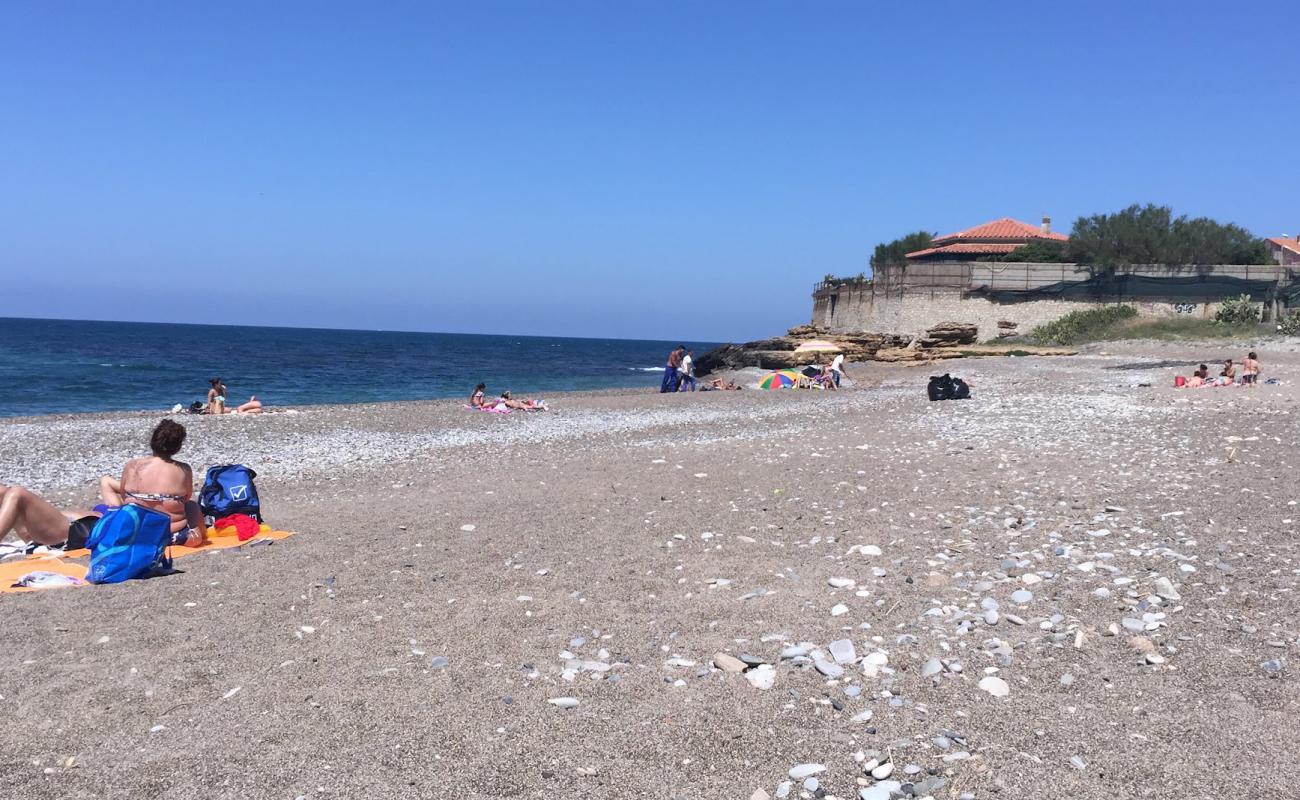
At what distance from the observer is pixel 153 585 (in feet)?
23.7

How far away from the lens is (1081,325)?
147 feet

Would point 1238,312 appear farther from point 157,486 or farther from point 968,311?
point 157,486

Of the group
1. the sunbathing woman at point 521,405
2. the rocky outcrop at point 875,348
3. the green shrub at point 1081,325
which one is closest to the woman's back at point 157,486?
the sunbathing woman at point 521,405

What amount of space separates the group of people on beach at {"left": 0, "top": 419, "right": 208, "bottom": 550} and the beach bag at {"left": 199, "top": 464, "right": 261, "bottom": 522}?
46 centimetres

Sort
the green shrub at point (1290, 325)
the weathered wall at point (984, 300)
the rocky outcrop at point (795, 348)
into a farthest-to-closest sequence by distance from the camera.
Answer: the weathered wall at point (984, 300)
the rocky outcrop at point (795, 348)
the green shrub at point (1290, 325)

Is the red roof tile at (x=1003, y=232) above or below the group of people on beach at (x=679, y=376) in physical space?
above

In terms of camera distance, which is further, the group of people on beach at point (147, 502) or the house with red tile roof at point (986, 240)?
the house with red tile roof at point (986, 240)

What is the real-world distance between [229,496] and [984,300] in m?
45.2

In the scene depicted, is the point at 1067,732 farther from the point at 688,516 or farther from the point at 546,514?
the point at 546,514

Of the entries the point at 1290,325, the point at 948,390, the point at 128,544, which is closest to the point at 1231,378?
the point at 948,390

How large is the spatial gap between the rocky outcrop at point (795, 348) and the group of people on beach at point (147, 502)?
34306 mm

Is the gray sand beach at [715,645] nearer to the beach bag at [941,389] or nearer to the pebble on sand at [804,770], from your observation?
the pebble on sand at [804,770]

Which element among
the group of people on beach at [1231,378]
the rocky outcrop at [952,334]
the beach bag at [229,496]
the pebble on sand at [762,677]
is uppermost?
the rocky outcrop at [952,334]

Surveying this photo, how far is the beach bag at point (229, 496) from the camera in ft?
29.8
